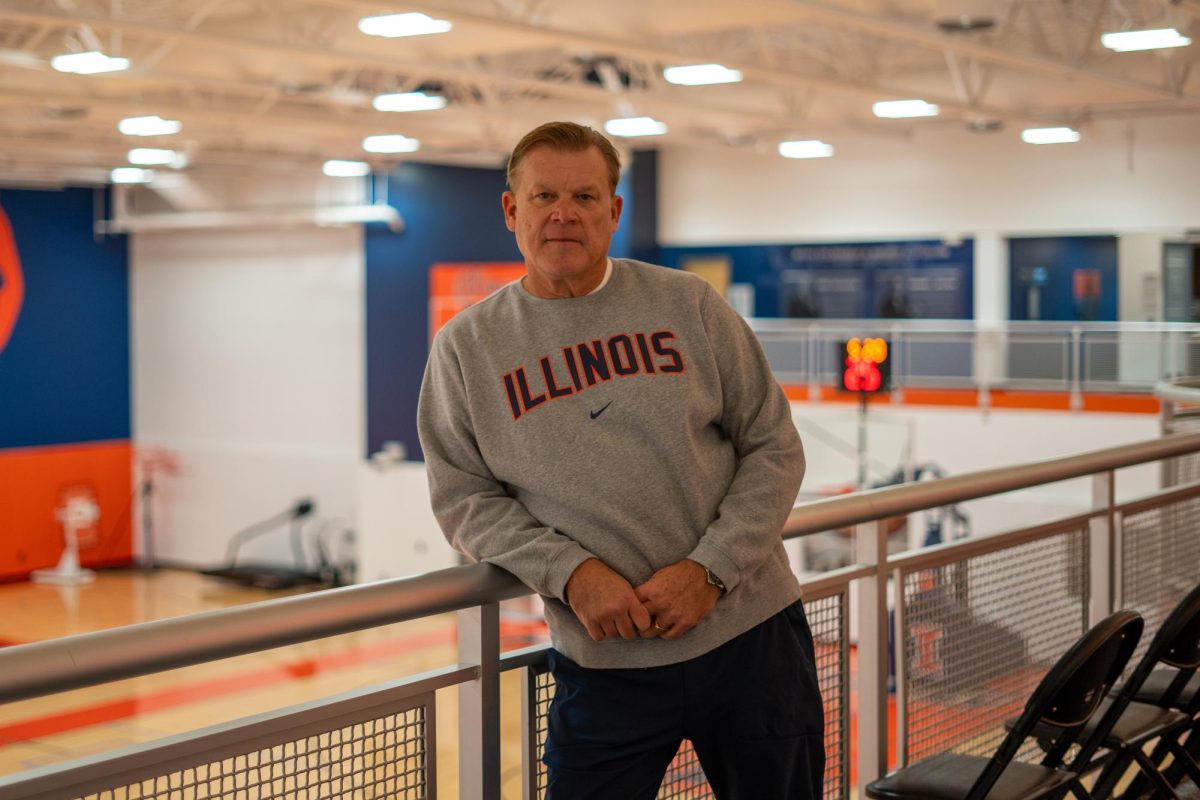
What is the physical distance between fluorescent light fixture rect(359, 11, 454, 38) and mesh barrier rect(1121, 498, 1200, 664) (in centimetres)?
657

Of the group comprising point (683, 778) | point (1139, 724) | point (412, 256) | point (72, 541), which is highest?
point (412, 256)

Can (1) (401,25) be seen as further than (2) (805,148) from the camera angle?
No

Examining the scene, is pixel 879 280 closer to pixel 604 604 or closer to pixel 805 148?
pixel 805 148

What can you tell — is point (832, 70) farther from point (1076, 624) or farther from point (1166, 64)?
point (1076, 624)

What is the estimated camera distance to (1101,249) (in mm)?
17938

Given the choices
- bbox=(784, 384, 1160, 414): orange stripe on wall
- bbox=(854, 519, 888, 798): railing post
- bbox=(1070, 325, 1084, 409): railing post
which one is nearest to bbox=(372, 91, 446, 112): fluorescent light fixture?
bbox=(784, 384, 1160, 414): orange stripe on wall

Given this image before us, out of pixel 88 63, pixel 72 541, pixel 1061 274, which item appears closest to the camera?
pixel 88 63

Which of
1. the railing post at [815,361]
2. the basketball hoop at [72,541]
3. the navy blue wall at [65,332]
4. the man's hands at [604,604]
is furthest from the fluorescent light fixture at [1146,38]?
the navy blue wall at [65,332]

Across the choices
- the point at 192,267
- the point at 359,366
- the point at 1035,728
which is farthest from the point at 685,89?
the point at 1035,728

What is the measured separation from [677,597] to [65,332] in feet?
71.4

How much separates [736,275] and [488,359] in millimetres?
18158

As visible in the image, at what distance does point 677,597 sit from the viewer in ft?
7.10

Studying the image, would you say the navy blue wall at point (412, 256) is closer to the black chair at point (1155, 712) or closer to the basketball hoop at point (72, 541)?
the basketball hoop at point (72, 541)

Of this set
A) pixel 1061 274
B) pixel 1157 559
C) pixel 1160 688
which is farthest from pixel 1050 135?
pixel 1160 688
